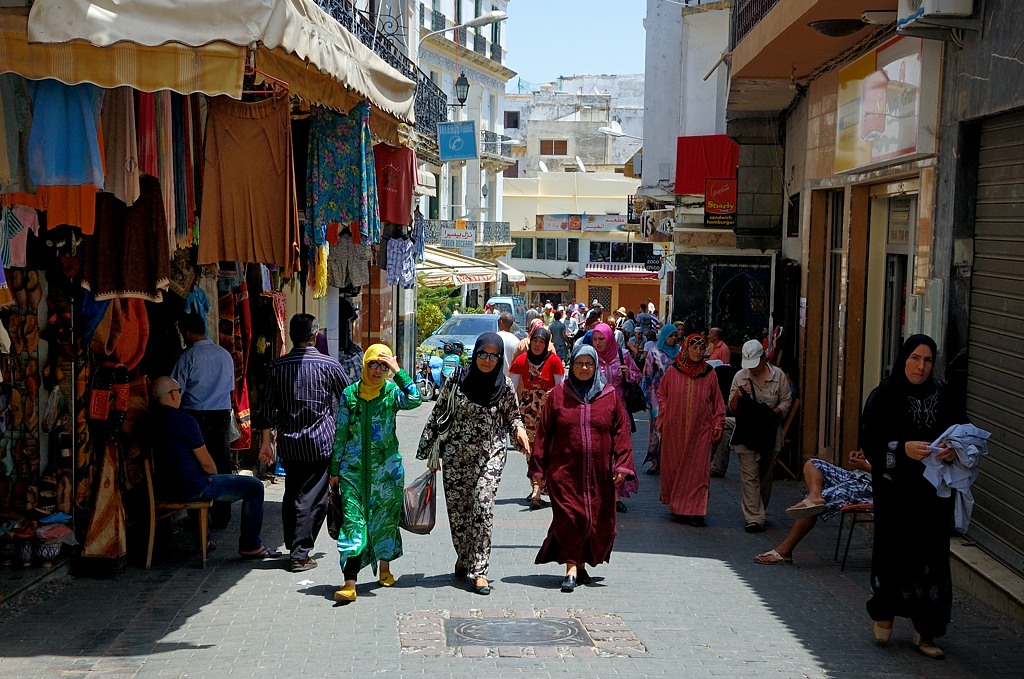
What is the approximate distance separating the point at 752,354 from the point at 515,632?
4.54 meters

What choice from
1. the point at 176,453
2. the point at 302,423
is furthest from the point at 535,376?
the point at 176,453

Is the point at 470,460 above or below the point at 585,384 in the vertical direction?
below

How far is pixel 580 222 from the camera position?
195 ft

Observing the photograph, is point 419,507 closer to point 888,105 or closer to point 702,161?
point 888,105

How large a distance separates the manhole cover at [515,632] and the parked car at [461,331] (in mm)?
16008

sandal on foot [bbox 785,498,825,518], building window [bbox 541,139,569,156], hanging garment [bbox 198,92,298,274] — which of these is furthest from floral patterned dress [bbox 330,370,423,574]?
building window [bbox 541,139,569,156]

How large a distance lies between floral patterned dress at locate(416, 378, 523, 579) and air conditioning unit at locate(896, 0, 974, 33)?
12.8 feet

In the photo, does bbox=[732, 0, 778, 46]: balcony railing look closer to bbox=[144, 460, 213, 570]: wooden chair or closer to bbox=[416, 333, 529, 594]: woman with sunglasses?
bbox=[416, 333, 529, 594]: woman with sunglasses

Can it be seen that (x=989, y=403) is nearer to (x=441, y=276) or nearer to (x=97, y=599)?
(x=97, y=599)

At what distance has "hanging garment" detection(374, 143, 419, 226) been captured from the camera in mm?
12875

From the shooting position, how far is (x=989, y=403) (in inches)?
320

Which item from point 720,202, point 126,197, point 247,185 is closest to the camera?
point 126,197

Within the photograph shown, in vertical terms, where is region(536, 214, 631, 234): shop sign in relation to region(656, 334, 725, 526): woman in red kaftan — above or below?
above

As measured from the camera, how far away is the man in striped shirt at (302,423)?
27.3 ft
